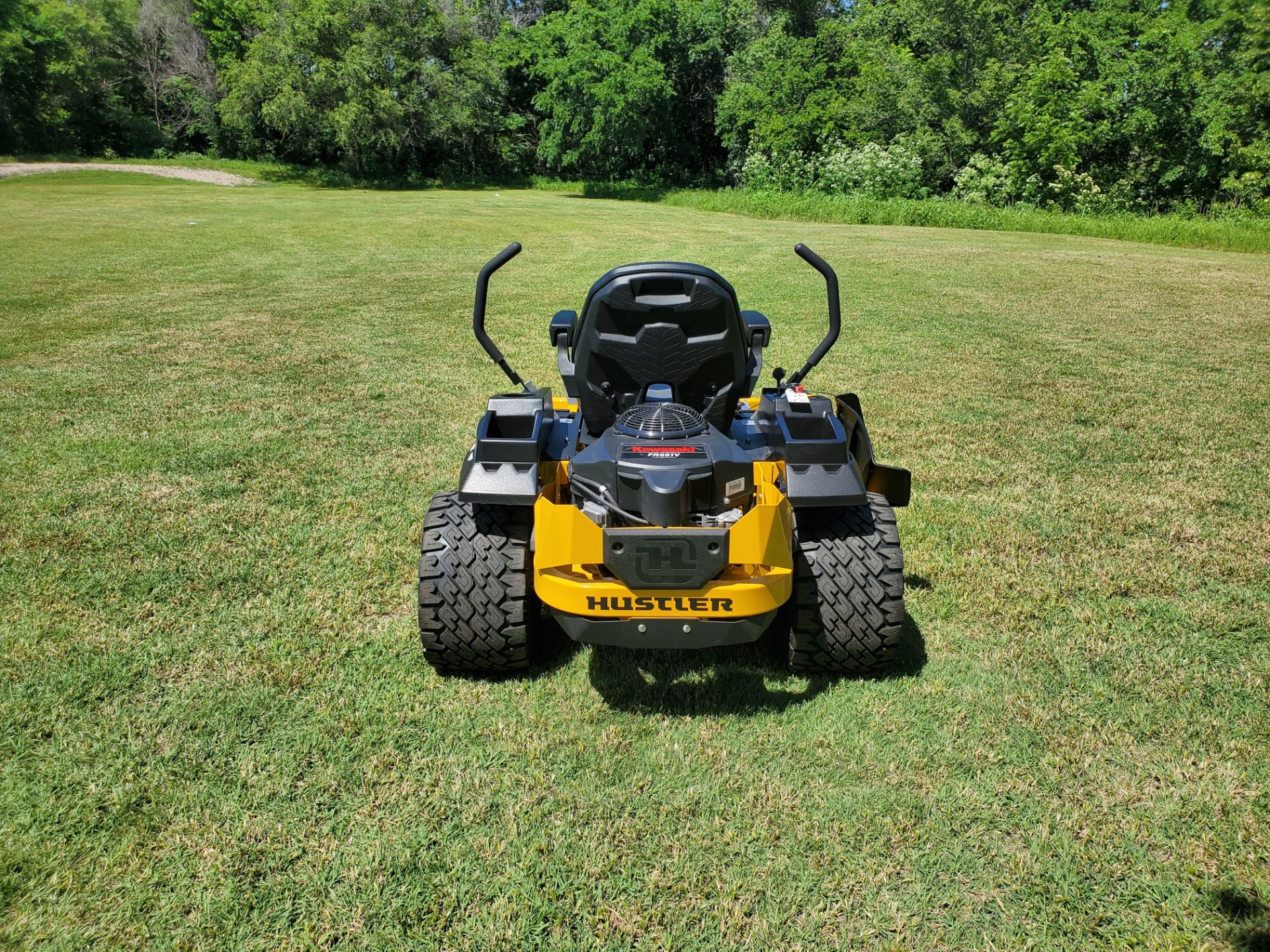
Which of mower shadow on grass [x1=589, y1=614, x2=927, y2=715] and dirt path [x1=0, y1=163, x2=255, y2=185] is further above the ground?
dirt path [x1=0, y1=163, x2=255, y2=185]

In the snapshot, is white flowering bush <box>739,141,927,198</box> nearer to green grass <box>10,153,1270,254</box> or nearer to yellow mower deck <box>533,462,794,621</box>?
green grass <box>10,153,1270,254</box>

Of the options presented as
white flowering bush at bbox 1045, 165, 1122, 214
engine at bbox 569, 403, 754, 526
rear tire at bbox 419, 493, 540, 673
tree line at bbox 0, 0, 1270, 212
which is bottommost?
rear tire at bbox 419, 493, 540, 673

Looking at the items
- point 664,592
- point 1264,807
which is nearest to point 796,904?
point 664,592

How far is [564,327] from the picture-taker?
336cm

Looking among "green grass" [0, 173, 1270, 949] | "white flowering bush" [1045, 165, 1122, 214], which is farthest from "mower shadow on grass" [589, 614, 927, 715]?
"white flowering bush" [1045, 165, 1122, 214]

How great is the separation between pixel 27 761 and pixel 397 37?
135 ft

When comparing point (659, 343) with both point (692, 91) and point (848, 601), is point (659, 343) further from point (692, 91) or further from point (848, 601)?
point (692, 91)

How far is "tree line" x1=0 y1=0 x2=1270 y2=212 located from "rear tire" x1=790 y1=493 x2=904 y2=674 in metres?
19.0

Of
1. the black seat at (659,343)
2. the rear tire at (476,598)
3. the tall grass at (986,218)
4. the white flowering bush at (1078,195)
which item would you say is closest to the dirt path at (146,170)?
the tall grass at (986,218)

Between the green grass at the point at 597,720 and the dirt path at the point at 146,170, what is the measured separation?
32.8 m

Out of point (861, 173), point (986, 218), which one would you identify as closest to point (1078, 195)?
point (986, 218)

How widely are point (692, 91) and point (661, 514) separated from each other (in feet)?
152

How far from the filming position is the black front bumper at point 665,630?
244 centimetres

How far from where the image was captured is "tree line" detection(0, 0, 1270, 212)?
25047 mm
